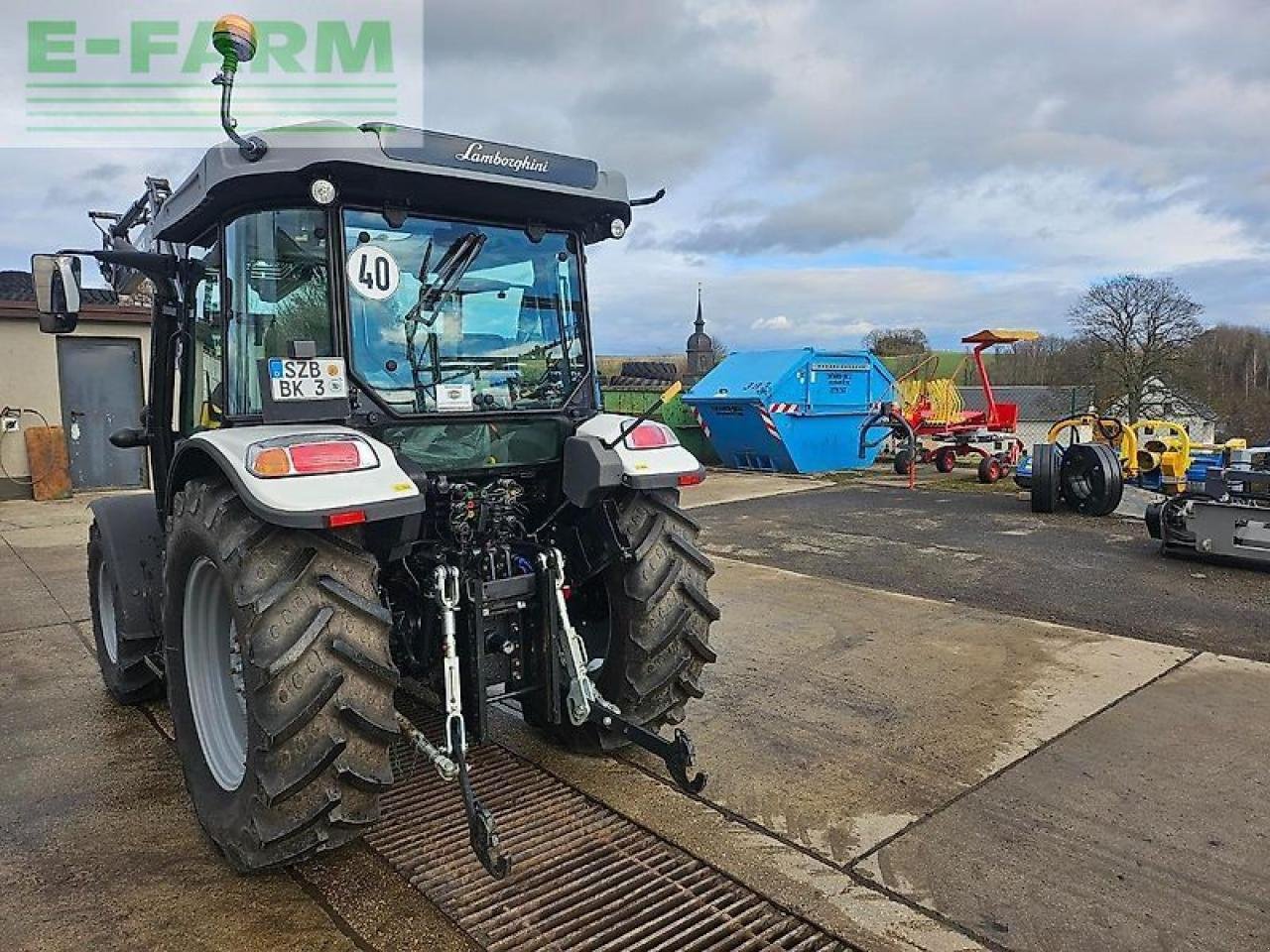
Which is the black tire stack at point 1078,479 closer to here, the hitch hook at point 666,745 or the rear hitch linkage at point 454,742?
the hitch hook at point 666,745

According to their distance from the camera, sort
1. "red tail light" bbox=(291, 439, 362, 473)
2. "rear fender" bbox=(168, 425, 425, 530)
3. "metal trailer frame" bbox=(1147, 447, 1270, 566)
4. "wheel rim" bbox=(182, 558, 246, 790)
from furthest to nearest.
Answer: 1. "metal trailer frame" bbox=(1147, 447, 1270, 566)
2. "wheel rim" bbox=(182, 558, 246, 790)
3. "red tail light" bbox=(291, 439, 362, 473)
4. "rear fender" bbox=(168, 425, 425, 530)

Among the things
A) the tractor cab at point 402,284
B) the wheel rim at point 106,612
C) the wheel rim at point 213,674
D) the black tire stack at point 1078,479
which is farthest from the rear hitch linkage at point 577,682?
the black tire stack at point 1078,479

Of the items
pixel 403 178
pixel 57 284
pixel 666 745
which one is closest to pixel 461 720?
pixel 666 745

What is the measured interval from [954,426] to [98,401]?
12642mm

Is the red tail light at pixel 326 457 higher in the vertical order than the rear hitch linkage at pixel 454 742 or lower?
higher

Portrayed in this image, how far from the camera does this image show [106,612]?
4.37 meters

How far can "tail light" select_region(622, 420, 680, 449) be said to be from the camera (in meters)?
3.21

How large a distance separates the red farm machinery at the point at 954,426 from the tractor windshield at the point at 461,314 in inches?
413

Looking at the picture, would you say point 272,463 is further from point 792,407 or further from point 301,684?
point 792,407

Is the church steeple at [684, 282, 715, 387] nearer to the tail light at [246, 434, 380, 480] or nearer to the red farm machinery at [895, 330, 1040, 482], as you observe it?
the red farm machinery at [895, 330, 1040, 482]

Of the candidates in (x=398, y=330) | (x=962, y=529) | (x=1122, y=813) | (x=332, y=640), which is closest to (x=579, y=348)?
(x=398, y=330)

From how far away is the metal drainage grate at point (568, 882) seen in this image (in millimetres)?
2381

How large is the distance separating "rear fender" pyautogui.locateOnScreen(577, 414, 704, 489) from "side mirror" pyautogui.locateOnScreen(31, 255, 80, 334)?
6.89ft

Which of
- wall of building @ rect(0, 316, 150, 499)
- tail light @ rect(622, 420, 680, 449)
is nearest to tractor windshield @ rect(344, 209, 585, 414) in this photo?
tail light @ rect(622, 420, 680, 449)
